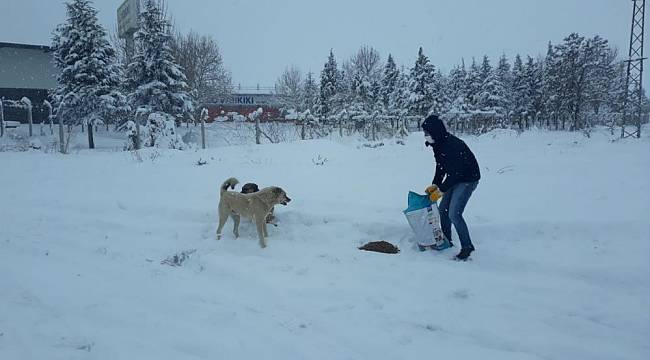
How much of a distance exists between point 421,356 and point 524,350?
0.96m

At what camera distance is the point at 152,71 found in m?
24.1

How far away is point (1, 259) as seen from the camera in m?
5.34

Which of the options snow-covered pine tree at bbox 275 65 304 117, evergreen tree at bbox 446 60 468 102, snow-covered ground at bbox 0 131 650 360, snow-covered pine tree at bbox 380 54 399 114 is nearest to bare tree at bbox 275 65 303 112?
snow-covered pine tree at bbox 275 65 304 117

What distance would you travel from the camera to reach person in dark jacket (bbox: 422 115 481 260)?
544 cm

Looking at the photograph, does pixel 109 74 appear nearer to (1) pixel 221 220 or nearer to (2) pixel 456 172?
(1) pixel 221 220

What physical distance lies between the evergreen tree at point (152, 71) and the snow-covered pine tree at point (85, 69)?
3.92 ft

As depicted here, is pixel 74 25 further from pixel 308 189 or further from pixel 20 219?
pixel 308 189

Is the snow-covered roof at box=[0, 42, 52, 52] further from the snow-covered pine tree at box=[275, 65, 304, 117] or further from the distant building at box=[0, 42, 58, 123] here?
the snow-covered pine tree at box=[275, 65, 304, 117]

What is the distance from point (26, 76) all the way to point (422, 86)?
35174mm

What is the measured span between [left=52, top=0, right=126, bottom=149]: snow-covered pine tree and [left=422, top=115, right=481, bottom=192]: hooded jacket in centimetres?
2333

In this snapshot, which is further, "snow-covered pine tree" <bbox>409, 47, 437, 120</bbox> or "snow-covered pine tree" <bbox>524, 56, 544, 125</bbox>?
"snow-covered pine tree" <bbox>524, 56, 544, 125</bbox>

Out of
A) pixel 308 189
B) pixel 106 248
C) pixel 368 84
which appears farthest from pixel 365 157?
pixel 368 84

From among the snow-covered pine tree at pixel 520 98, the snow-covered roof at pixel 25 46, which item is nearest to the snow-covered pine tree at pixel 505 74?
the snow-covered pine tree at pixel 520 98

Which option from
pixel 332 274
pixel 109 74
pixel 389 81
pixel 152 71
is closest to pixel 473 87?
pixel 389 81
